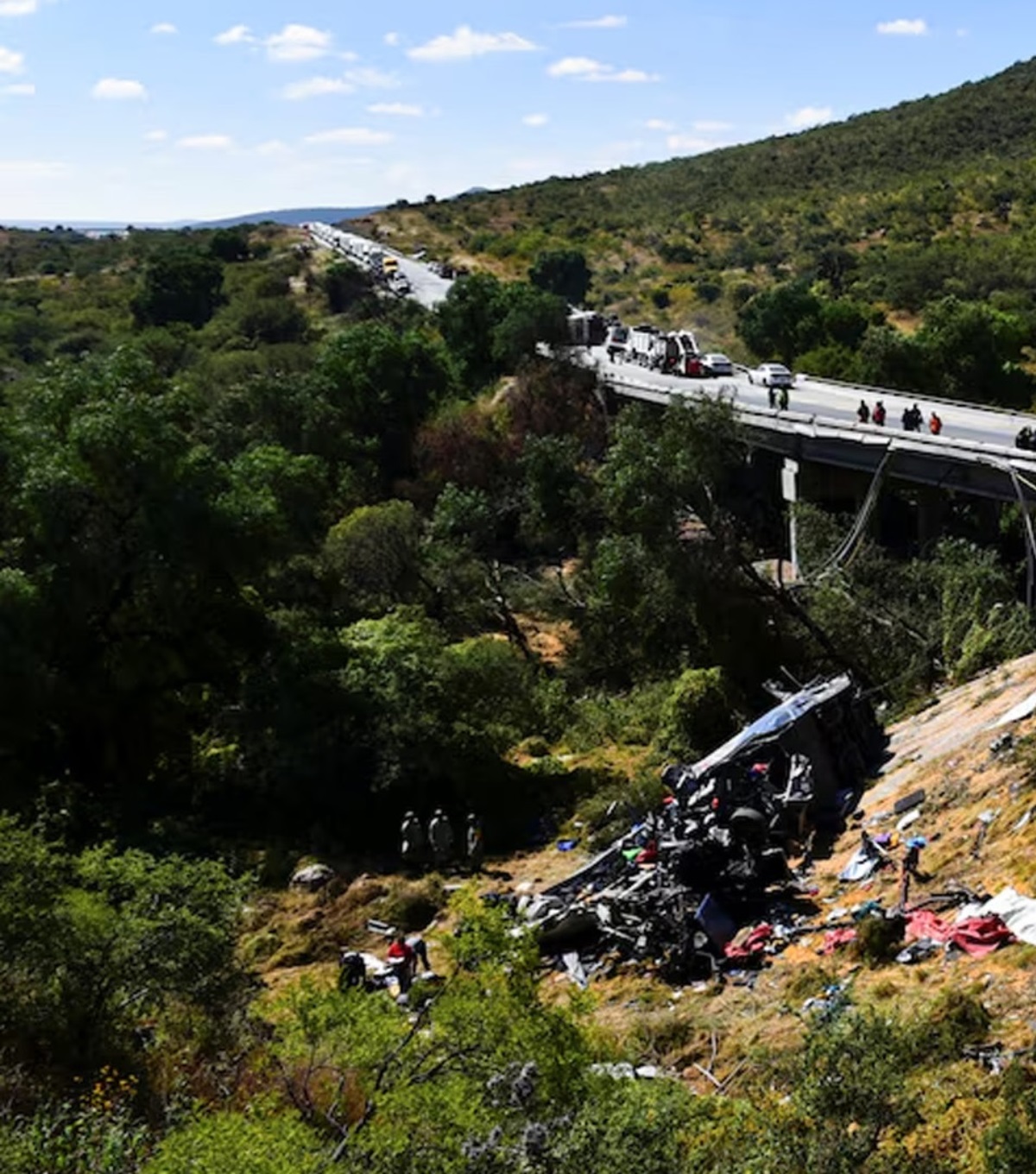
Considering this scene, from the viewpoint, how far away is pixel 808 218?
Answer: 95.9m

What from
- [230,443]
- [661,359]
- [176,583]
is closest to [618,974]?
[176,583]

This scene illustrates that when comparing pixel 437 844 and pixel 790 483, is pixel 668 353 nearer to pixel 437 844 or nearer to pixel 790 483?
pixel 790 483

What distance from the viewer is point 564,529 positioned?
38094mm

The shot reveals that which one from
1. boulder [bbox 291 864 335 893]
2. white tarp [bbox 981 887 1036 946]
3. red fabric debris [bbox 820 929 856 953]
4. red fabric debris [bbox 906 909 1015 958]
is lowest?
boulder [bbox 291 864 335 893]

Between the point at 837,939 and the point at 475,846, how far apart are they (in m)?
7.47

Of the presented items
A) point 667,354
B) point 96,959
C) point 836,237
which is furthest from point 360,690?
point 836,237

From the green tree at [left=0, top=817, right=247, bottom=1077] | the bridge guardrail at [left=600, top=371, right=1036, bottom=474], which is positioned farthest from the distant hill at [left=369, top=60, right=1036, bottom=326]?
the green tree at [left=0, top=817, right=247, bottom=1077]

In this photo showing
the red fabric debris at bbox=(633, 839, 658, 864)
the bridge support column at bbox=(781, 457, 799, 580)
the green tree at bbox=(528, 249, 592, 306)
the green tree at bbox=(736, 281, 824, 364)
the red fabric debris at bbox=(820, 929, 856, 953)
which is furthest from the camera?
the green tree at bbox=(528, 249, 592, 306)

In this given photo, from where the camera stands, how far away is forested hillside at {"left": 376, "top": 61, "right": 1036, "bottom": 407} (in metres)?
49.5

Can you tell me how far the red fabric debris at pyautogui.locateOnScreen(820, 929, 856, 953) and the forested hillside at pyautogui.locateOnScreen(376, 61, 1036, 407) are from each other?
113 ft

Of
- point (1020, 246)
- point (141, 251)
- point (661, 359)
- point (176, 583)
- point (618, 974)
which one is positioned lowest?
point (618, 974)

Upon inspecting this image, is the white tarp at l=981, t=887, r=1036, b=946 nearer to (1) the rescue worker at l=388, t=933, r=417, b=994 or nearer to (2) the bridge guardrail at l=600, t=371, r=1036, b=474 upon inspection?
(1) the rescue worker at l=388, t=933, r=417, b=994

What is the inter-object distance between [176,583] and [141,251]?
111 metres

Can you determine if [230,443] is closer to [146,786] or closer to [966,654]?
[146,786]
